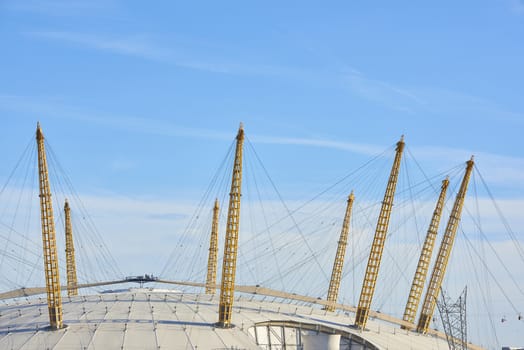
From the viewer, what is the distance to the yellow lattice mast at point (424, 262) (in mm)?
181250

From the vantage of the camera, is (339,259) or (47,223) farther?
(339,259)

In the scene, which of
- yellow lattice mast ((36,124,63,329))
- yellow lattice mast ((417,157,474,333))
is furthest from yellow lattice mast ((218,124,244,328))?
yellow lattice mast ((417,157,474,333))

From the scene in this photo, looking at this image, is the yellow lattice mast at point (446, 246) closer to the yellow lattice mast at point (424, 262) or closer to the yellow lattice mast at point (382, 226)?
the yellow lattice mast at point (424, 262)

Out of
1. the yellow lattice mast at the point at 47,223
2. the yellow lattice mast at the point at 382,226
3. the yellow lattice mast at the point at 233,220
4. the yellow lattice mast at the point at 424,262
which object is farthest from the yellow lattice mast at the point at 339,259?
the yellow lattice mast at the point at 47,223

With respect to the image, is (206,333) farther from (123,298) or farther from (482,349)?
(482,349)

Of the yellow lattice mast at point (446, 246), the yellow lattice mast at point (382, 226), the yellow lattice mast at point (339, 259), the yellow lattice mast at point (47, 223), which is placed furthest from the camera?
the yellow lattice mast at point (339, 259)

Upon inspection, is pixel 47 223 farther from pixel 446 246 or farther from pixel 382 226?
pixel 446 246

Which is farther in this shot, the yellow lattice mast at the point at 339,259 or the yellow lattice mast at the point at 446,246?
the yellow lattice mast at the point at 339,259

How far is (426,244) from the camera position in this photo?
594ft

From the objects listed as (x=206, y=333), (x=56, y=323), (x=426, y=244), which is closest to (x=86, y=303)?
(x=56, y=323)

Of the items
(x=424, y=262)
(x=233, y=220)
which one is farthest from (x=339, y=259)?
(x=233, y=220)

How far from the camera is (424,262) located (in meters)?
182

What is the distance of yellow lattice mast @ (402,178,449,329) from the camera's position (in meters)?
181

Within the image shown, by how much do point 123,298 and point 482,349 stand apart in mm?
70997
